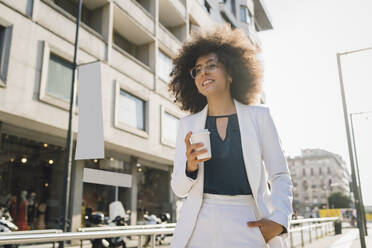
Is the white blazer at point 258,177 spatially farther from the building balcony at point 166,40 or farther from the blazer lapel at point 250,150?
the building balcony at point 166,40

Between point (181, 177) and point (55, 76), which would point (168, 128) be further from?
point (181, 177)

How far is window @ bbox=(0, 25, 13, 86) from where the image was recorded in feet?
30.4

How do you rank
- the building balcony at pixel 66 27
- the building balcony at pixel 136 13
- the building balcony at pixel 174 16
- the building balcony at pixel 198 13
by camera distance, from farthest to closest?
the building balcony at pixel 198 13 → the building balcony at pixel 174 16 → the building balcony at pixel 136 13 → the building balcony at pixel 66 27

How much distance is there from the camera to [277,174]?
1707 millimetres

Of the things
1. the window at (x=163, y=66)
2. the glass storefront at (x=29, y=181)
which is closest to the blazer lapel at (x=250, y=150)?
the glass storefront at (x=29, y=181)

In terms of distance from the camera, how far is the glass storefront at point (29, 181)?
1006cm

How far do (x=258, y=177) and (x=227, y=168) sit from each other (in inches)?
6.9

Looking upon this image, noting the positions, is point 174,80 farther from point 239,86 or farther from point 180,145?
point 180,145

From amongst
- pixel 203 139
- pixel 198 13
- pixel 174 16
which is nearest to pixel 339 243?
pixel 203 139

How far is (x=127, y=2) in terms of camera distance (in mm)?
15320

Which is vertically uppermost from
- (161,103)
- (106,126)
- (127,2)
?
(127,2)

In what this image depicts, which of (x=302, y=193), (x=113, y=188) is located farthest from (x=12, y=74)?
(x=302, y=193)

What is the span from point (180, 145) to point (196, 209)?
1.33 ft

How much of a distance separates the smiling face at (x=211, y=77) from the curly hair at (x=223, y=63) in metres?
0.06
